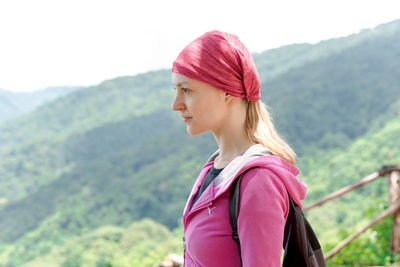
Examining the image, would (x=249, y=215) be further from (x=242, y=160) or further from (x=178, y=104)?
Result: (x=178, y=104)

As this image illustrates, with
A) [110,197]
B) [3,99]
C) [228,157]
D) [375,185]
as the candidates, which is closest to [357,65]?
[375,185]

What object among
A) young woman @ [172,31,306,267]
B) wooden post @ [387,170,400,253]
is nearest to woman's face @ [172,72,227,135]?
young woman @ [172,31,306,267]

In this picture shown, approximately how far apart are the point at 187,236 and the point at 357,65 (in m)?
25.6

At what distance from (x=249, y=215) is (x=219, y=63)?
1.02ft

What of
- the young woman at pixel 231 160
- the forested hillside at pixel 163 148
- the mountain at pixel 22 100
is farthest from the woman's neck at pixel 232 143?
the mountain at pixel 22 100

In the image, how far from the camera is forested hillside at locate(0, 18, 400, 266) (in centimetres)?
1888

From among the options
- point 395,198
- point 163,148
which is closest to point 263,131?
point 395,198

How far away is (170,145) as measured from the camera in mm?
27516

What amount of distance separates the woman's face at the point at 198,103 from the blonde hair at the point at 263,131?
0.22 ft

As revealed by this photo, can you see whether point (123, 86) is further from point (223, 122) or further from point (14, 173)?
point (223, 122)

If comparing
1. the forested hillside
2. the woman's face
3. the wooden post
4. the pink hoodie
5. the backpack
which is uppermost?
the woman's face

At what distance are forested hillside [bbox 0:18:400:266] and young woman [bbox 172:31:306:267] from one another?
483 inches

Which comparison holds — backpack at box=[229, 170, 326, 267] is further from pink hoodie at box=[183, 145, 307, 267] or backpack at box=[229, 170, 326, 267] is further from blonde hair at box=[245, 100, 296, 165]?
blonde hair at box=[245, 100, 296, 165]

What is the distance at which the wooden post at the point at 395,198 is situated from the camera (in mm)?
3397
